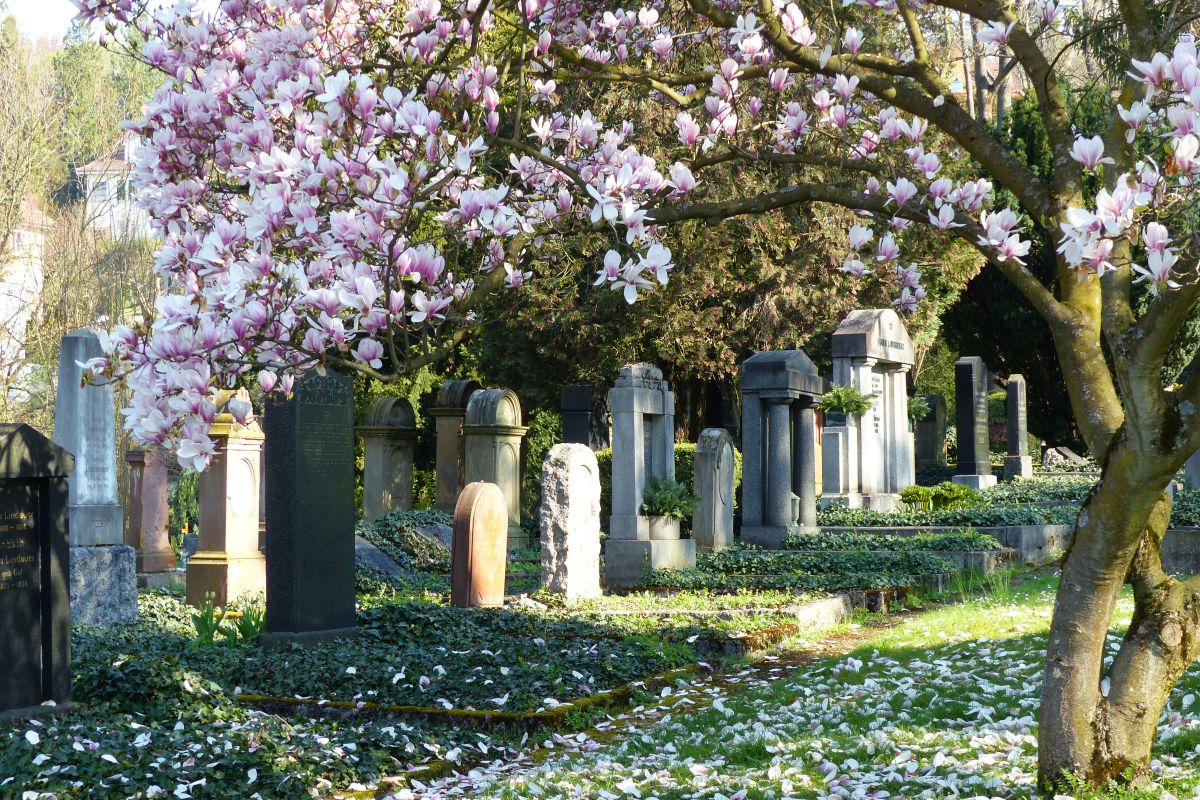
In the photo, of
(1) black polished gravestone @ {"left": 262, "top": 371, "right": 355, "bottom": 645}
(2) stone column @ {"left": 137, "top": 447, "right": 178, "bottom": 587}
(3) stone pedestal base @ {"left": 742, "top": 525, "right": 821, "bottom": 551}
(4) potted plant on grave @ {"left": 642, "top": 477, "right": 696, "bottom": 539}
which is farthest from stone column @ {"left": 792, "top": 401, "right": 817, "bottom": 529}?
(2) stone column @ {"left": 137, "top": 447, "right": 178, "bottom": 587}

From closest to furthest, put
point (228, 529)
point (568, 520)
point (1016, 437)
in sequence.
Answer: point (568, 520)
point (228, 529)
point (1016, 437)

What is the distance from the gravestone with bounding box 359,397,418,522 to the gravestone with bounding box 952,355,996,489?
1164 centimetres

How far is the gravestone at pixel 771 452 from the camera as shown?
15867 mm

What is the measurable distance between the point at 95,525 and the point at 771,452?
835 centimetres

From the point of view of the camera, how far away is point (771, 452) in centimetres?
1584

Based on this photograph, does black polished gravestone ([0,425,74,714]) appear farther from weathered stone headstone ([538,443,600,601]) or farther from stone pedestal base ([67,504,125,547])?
weathered stone headstone ([538,443,600,601])

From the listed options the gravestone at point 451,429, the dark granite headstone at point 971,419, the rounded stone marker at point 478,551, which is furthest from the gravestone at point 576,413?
the rounded stone marker at point 478,551

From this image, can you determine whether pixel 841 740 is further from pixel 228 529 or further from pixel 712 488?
pixel 228 529

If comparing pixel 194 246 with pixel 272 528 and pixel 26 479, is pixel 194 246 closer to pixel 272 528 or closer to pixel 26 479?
pixel 26 479

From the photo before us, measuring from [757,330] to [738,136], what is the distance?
17.2 m

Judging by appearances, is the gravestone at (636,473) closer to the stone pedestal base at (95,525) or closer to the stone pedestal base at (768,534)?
the stone pedestal base at (768,534)

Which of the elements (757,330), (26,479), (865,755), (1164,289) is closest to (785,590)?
(865,755)

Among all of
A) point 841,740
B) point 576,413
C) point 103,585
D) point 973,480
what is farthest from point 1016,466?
point 841,740

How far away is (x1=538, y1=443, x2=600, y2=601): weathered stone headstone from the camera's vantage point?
1211 cm
